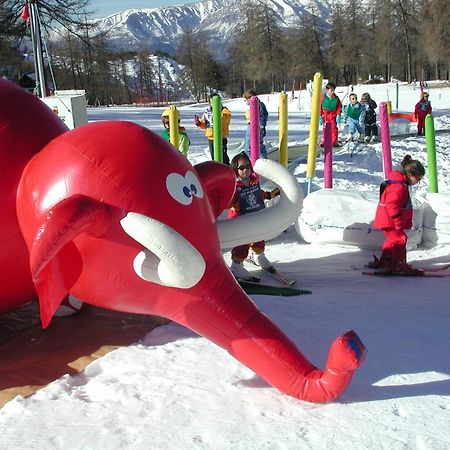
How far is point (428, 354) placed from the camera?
11.6 feet

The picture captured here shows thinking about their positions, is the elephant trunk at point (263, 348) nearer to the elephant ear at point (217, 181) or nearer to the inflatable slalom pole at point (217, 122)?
the elephant ear at point (217, 181)

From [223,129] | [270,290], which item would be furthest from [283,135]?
[223,129]

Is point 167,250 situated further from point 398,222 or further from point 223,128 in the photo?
point 223,128

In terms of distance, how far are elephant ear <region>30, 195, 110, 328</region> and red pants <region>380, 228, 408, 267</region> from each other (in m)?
3.41

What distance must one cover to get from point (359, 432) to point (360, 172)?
26.1 feet

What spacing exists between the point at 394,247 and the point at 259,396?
9.67 feet

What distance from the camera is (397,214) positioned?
17.9 feet

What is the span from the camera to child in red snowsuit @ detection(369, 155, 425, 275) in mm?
5430

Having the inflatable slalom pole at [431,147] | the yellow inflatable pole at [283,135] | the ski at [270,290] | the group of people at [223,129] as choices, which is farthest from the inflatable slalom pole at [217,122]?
the inflatable slalom pole at [431,147]

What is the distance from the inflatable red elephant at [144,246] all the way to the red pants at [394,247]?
2823 millimetres

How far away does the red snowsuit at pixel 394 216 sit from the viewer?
545cm

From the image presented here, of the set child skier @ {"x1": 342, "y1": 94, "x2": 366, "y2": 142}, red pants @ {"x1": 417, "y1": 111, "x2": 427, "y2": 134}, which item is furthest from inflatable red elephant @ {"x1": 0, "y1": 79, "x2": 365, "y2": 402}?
red pants @ {"x1": 417, "y1": 111, "x2": 427, "y2": 134}

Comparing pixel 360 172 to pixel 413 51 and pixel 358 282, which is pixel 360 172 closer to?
pixel 358 282

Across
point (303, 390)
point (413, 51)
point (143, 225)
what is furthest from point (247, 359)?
point (413, 51)
